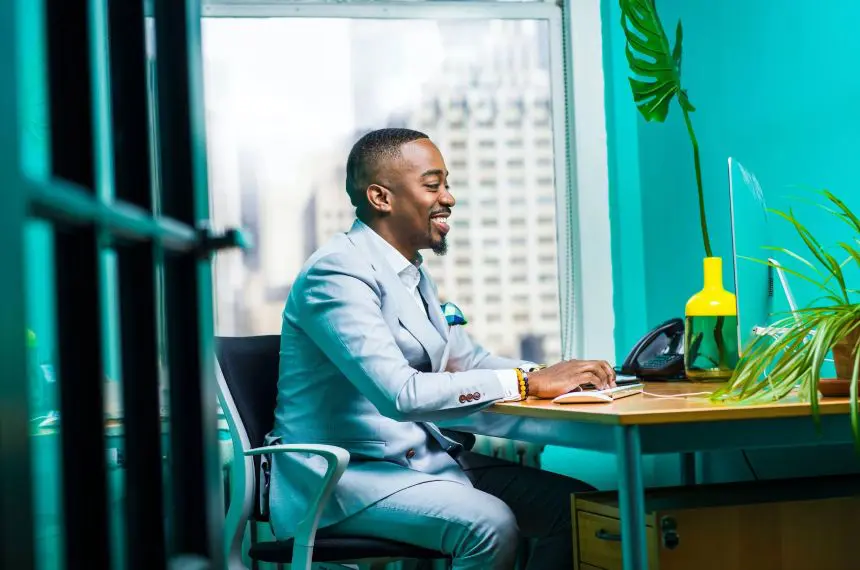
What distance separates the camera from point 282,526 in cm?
213

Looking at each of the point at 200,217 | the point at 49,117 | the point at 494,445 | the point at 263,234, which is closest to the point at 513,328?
the point at 494,445

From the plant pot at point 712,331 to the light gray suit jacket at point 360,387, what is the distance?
20.1 inches

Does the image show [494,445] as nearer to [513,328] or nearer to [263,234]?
[513,328]

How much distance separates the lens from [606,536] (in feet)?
6.06

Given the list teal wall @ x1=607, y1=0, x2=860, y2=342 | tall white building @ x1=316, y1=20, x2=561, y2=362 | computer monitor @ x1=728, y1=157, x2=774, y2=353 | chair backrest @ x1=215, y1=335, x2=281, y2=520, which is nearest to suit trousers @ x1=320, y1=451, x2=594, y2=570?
chair backrest @ x1=215, y1=335, x2=281, y2=520

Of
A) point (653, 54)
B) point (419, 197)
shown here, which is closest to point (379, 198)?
point (419, 197)

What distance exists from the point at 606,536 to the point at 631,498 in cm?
23

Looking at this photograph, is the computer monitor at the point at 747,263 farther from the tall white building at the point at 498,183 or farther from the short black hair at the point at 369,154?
the tall white building at the point at 498,183

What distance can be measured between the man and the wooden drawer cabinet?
0.24 meters

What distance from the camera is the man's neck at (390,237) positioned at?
2.48 meters

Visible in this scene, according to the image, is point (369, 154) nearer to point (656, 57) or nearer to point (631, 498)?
point (656, 57)

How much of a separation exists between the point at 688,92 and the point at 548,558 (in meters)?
1.72

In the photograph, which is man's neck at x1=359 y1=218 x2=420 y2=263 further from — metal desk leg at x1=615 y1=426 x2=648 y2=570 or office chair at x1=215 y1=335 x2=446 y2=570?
metal desk leg at x1=615 y1=426 x2=648 y2=570

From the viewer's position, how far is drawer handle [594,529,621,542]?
181 centimetres
